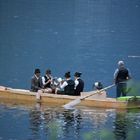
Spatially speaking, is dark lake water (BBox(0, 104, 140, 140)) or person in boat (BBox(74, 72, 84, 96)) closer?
dark lake water (BBox(0, 104, 140, 140))

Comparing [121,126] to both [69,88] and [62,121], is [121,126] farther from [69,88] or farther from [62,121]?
[69,88]

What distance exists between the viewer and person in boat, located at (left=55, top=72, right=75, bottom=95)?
27.7 m

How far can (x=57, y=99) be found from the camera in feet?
90.0

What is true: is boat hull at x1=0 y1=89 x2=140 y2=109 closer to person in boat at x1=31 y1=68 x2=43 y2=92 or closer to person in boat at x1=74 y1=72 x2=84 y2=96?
person in boat at x1=31 y1=68 x2=43 y2=92

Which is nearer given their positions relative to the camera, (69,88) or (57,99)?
(57,99)

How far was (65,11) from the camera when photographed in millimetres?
105375

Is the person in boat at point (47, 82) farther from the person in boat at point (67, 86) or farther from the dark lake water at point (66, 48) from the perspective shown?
the dark lake water at point (66, 48)

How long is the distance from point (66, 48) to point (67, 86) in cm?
3572

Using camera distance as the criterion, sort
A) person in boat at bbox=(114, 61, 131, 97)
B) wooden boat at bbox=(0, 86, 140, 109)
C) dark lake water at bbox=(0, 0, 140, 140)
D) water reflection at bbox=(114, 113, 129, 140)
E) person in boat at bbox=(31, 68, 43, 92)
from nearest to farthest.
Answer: water reflection at bbox=(114, 113, 129, 140) < dark lake water at bbox=(0, 0, 140, 140) < wooden boat at bbox=(0, 86, 140, 109) < person in boat at bbox=(114, 61, 131, 97) < person in boat at bbox=(31, 68, 43, 92)

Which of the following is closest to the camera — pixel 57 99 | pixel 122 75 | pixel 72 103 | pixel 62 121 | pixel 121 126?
pixel 121 126

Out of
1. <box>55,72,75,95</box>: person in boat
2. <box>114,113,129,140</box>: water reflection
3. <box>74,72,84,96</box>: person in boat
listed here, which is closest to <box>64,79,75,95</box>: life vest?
<box>55,72,75,95</box>: person in boat

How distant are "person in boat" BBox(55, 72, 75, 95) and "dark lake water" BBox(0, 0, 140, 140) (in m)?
1.65

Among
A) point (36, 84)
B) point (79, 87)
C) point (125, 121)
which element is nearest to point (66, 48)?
point (36, 84)

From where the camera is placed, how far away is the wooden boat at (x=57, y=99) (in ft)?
86.5
